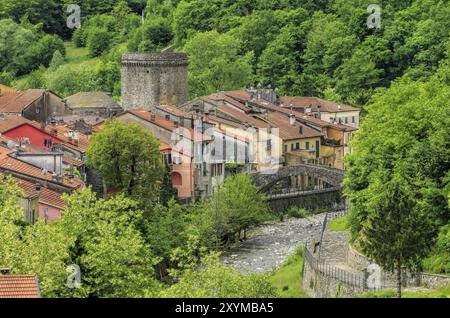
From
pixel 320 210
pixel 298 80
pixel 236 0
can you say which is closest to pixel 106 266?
pixel 320 210

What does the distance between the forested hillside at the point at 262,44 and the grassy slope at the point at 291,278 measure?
5101cm

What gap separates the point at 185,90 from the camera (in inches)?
4491

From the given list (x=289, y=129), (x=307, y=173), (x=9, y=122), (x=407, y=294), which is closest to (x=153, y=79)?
(x=289, y=129)

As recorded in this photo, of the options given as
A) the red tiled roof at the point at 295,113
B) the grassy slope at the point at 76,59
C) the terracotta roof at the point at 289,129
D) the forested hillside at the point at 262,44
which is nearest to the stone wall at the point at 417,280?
the terracotta roof at the point at 289,129

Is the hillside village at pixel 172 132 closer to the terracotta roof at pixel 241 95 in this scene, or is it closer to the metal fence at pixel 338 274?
the terracotta roof at pixel 241 95

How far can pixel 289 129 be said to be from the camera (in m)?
99.8

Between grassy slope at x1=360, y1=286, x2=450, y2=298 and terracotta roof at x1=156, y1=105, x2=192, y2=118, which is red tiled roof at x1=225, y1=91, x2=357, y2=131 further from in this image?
grassy slope at x1=360, y1=286, x2=450, y2=298

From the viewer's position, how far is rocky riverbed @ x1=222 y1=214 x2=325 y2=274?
68938 millimetres

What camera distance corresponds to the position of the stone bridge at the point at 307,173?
91562mm

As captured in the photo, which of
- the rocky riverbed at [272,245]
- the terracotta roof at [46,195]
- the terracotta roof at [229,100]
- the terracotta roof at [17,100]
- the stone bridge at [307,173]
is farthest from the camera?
the terracotta roof at [229,100]

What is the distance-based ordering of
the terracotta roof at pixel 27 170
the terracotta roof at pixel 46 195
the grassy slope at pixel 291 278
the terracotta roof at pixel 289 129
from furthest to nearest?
the terracotta roof at pixel 289 129 < the terracotta roof at pixel 27 170 < the terracotta roof at pixel 46 195 < the grassy slope at pixel 291 278

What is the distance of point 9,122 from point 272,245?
16785 mm

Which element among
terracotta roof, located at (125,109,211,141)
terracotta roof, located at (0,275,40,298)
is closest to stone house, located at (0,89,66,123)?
terracotta roof, located at (125,109,211,141)
